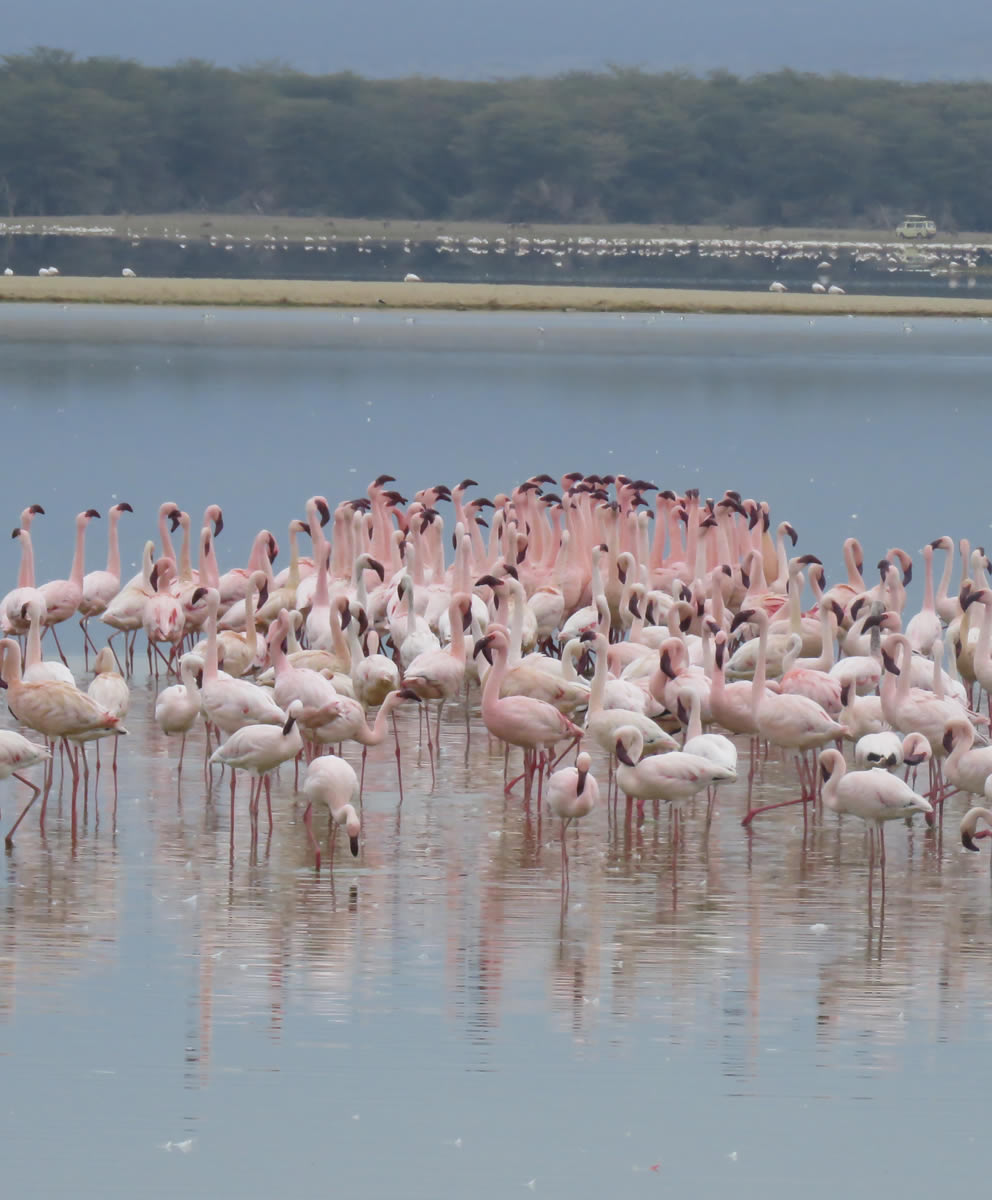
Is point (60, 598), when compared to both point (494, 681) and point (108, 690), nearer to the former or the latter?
point (108, 690)

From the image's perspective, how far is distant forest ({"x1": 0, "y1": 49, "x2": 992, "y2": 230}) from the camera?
121875 mm

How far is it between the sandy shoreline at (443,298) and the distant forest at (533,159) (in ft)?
210

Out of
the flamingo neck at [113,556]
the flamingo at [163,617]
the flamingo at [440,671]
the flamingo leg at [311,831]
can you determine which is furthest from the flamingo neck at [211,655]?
the flamingo neck at [113,556]

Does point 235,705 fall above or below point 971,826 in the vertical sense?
above

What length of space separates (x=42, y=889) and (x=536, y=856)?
197 cm

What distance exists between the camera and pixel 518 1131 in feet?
20.9

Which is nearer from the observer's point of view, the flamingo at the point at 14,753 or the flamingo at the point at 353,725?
the flamingo at the point at 14,753

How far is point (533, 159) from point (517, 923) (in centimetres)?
11723

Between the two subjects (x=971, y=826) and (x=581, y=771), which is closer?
(x=581, y=771)

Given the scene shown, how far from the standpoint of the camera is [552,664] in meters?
10.9

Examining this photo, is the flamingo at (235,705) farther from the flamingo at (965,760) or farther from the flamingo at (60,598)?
the flamingo at (60,598)

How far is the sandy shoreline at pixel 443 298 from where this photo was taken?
5181 cm

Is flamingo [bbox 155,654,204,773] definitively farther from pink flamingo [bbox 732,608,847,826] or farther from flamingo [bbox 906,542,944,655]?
flamingo [bbox 906,542,944,655]

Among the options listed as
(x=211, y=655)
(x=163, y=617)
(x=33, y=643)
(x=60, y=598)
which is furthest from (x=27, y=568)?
(x=211, y=655)
